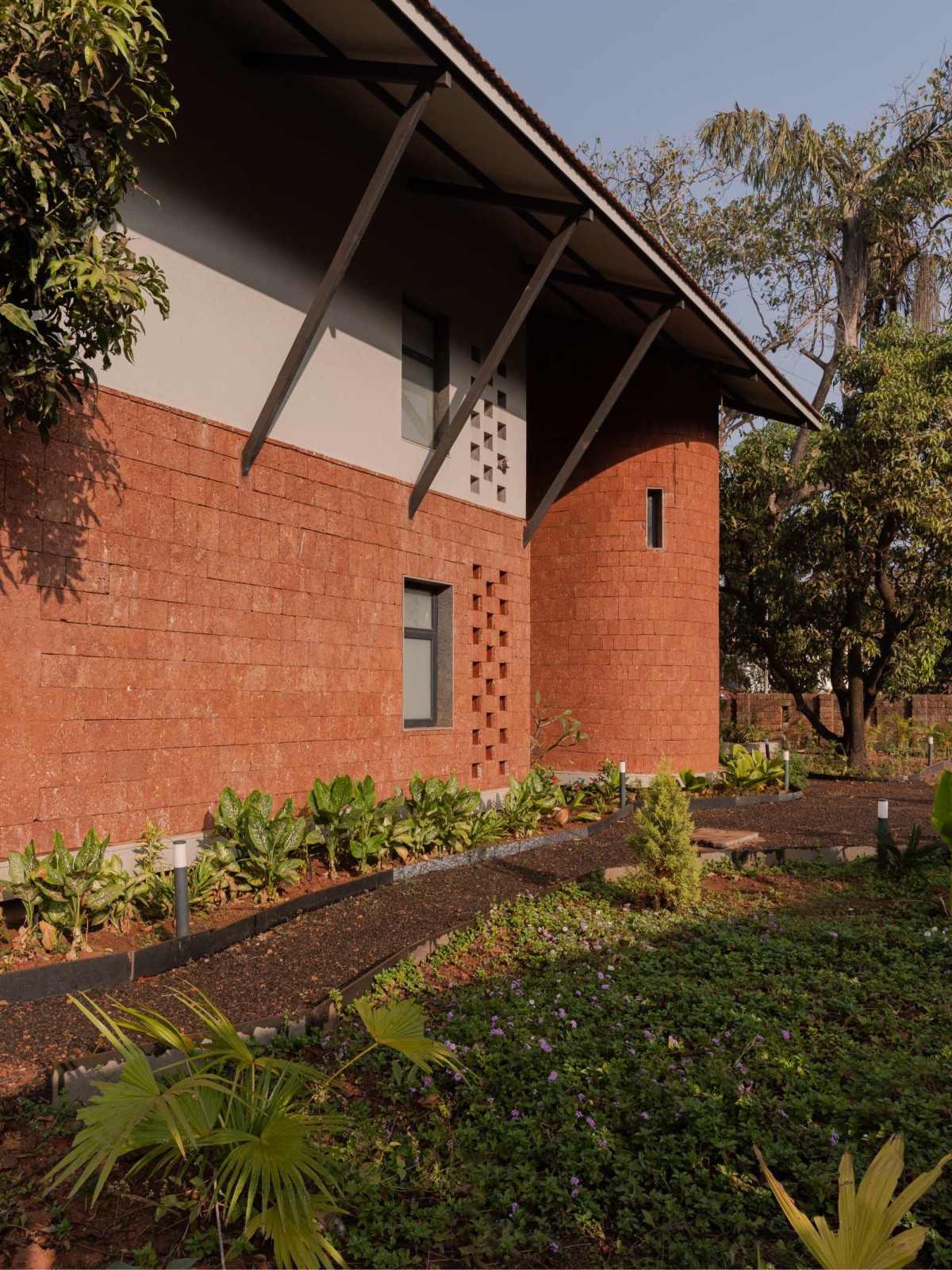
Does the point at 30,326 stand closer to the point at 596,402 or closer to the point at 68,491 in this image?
the point at 68,491

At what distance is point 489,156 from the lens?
9.91 m

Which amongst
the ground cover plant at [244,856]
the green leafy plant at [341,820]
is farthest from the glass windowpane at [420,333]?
the green leafy plant at [341,820]

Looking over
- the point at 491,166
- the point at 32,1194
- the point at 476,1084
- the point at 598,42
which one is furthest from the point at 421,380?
the point at 598,42

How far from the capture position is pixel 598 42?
89.5 feet

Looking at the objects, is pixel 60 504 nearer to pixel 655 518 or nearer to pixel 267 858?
pixel 267 858

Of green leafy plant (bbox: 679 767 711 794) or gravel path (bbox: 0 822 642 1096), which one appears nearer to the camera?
gravel path (bbox: 0 822 642 1096)

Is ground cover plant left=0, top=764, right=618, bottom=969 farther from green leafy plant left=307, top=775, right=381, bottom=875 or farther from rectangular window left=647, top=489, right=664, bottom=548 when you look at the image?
rectangular window left=647, top=489, right=664, bottom=548

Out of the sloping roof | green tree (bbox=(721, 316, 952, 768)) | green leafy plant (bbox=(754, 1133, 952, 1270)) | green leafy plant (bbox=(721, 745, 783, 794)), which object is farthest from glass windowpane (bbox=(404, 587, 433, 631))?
green leafy plant (bbox=(754, 1133, 952, 1270))

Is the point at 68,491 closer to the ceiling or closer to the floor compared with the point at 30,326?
closer to the floor

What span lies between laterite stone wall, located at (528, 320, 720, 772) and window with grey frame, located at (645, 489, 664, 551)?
0.11m

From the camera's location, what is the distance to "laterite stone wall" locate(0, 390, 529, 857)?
6.83 metres

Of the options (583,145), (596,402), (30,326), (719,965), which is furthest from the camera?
(583,145)

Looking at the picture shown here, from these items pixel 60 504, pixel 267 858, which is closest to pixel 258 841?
pixel 267 858

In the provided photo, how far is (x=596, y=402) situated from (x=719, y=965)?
11.1 metres
